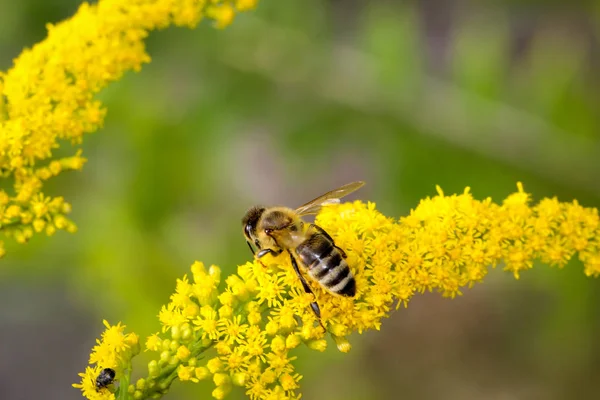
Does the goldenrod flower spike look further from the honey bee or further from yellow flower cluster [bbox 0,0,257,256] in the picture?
yellow flower cluster [bbox 0,0,257,256]

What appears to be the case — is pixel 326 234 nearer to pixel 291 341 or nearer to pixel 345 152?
pixel 291 341

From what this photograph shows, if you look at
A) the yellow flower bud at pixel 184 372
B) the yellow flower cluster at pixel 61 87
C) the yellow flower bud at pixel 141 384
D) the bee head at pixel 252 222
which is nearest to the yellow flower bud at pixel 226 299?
the yellow flower bud at pixel 184 372

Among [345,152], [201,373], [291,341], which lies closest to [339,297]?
[291,341]

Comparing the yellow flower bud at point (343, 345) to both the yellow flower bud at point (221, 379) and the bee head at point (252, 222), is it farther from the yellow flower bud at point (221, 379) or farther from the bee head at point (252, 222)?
the bee head at point (252, 222)

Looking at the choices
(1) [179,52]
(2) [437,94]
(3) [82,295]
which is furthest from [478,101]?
(3) [82,295]

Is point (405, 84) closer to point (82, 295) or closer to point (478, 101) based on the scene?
point (478, 101)

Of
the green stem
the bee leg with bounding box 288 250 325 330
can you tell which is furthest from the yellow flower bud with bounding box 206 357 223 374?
the bee leg with bounding box 288 250 325 330
